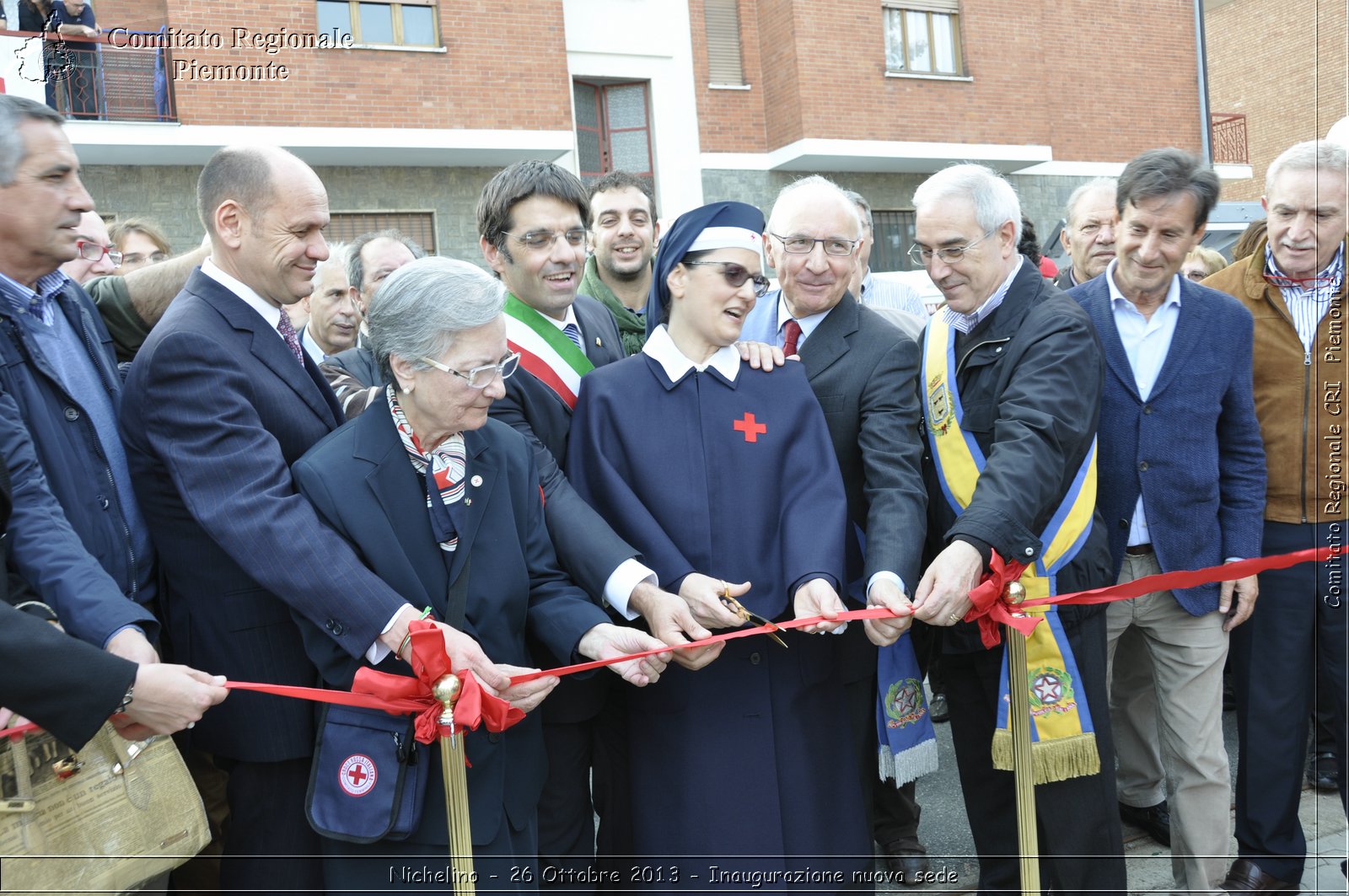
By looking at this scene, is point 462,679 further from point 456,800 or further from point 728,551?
point 728,551

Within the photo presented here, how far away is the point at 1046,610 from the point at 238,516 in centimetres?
235

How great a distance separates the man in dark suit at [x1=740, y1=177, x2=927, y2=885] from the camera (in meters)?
3.31

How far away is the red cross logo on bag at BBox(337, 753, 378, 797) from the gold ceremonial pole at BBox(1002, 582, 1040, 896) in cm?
174

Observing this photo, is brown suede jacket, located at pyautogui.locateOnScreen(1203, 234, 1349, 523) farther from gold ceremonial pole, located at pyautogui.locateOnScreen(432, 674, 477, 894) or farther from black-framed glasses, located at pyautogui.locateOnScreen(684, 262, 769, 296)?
gold ceremonial pole, located at pyautogui.locateOnScreen(432, 674, 477, 894)

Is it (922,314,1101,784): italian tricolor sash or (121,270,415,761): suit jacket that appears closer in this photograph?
(121,270,415,761): suit jacket

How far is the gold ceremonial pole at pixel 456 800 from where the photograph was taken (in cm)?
252

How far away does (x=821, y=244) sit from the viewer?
3596mm

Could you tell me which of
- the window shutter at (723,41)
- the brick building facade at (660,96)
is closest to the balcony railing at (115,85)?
the brick building facade at (660,96)

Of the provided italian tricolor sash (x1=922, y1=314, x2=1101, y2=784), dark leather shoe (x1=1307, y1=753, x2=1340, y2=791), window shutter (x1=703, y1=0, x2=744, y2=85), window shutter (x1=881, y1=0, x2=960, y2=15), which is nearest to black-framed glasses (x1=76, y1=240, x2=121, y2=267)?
italian tricolor sash (x1=922, y1=314, x2=1101, y2=784)

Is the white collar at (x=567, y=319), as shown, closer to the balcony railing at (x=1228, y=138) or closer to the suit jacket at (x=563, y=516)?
the suit jacket at (x=563, y=516)

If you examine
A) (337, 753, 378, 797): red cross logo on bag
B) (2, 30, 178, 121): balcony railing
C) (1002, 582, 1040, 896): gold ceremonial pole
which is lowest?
(1002, 582, 1040, 896): gold ceremonial pole

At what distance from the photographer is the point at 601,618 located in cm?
293

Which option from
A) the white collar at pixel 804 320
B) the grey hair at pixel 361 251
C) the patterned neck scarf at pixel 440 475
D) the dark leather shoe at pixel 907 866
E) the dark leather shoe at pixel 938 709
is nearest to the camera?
the patterned neck scarf at pixel 440 475

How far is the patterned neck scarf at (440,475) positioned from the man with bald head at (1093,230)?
12.5 ft
